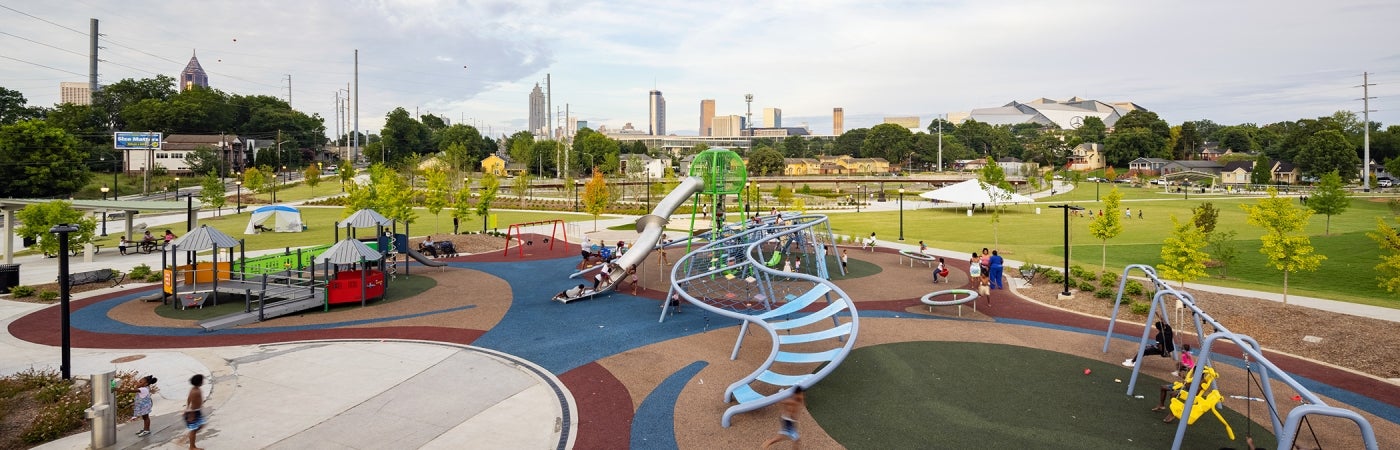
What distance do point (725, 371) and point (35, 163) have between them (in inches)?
2663

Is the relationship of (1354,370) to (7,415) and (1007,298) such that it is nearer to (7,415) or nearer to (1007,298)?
(1007,298)

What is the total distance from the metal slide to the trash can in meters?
17.4

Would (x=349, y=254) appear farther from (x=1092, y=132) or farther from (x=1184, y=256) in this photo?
(x=1092, y=132)

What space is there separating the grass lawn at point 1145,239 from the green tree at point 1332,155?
40.5 m

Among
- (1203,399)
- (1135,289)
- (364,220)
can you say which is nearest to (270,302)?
(364,220)

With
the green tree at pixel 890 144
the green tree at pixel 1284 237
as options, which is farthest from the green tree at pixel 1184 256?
the green tree at pixel 890 144

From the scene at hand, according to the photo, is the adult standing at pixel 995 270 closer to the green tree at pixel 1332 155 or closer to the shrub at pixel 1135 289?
the shrub at pixel 1135 289

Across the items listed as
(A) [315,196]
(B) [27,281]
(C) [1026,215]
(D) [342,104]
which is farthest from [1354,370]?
(D) [342,104]

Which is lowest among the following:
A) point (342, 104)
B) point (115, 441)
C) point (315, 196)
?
point (115, 441)

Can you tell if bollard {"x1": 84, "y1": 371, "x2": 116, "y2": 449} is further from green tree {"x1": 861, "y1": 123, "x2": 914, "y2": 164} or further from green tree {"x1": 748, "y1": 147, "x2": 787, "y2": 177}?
green tree {"x1": 861, "y1": 123, "x2": 914, "y2": 164}

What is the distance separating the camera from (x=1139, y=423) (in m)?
10.2

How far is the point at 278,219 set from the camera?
128ft

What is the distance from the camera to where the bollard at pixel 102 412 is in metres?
9.31

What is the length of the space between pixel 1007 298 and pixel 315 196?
7405cm
